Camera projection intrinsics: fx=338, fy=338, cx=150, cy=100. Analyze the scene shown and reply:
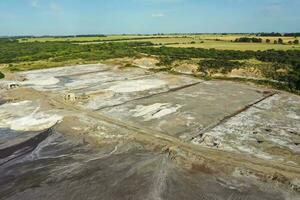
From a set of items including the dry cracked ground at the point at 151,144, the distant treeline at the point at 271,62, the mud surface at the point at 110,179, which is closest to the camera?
the mud surface at the point at 110,179

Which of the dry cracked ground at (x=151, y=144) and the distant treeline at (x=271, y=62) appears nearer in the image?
the dry cracked ground at (x=151, y=144)

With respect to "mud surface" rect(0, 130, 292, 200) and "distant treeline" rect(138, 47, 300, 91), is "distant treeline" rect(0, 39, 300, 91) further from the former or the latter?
"mud surface" rect(0, 130, 292, 200)

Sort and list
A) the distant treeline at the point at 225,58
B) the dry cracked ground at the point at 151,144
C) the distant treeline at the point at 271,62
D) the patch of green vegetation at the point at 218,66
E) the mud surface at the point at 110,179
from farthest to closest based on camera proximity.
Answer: the patch of green vegetation at the point at 218,66 → the distant treeline at the point at 225,58 → the distant treeline at the point at 271,62 → the dry cracked ground at the point at 151,144 → the mud surface at the point at 110,179

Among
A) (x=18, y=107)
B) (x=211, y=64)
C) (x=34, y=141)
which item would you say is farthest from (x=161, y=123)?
(x=211, y=64)

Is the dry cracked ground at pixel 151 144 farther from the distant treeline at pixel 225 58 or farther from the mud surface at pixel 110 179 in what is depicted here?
the distant treeline at pixel 225 58

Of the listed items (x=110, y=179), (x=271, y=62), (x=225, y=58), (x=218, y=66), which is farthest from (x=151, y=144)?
(x=225, y=58)

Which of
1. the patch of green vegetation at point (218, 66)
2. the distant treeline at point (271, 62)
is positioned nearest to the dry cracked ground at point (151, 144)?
the distant treeline at point (271, 62)

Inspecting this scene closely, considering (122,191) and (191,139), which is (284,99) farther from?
(122,191)

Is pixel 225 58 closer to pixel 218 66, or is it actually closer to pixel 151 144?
pixel 218 66

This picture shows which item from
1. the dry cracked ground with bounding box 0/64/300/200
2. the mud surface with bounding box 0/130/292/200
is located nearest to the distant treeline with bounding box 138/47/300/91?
the dry cracked ground with bounding box 0/64/300/200
